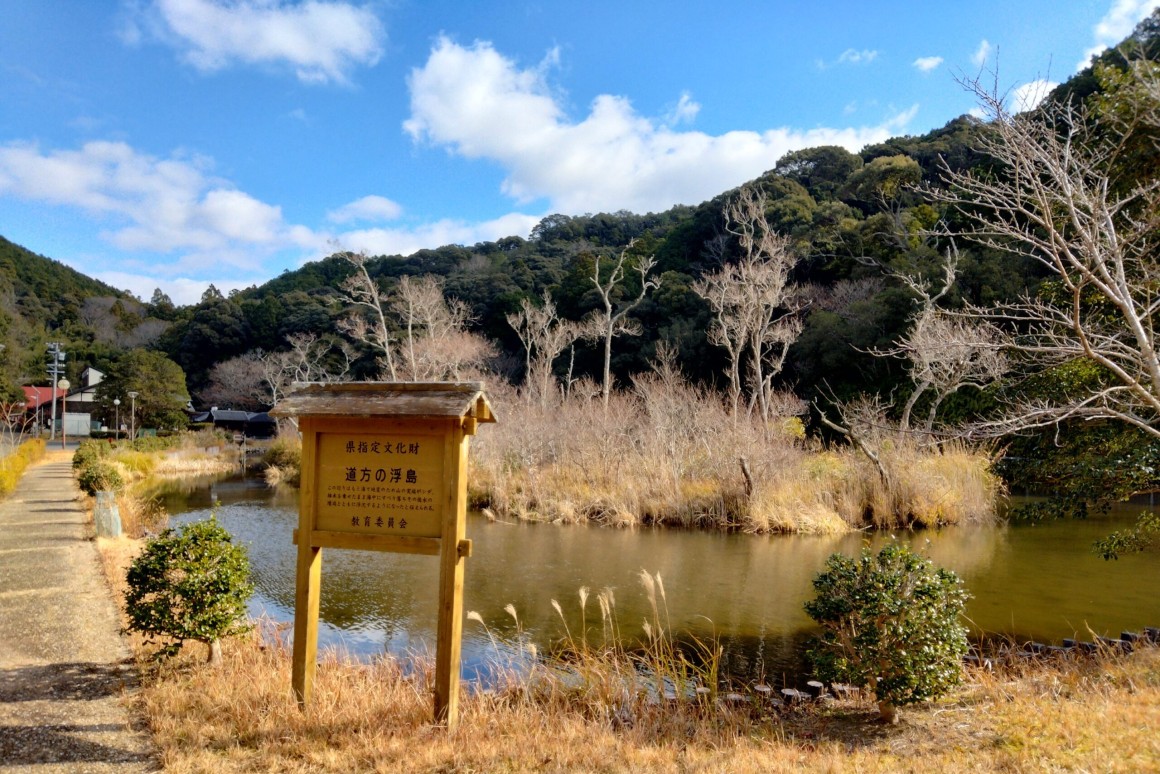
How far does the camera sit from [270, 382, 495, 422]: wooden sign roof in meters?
4.06

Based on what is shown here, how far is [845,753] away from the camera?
13.3 feet

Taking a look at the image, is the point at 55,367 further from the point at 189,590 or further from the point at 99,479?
the point at 189,590

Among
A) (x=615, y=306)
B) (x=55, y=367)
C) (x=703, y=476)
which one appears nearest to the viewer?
(x=703, y=476)

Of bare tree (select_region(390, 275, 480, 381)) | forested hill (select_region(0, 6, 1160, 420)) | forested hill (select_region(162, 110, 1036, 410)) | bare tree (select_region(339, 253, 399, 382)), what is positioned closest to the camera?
forested hill (select_region(0, 6, 1160, 420))

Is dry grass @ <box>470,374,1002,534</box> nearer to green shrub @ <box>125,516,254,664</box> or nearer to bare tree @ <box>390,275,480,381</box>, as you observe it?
bare tree @ <box>390,275,480,381</box>

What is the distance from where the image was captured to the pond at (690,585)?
7.94m

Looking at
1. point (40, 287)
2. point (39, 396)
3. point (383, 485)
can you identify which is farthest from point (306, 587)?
point (40, 287)

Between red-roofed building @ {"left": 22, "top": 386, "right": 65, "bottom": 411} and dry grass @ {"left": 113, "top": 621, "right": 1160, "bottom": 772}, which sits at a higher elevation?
red-roofed building @ {"left": 22, "top": 386, "right": 65, "bottom": 411}

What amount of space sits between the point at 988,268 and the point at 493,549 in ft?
55.2

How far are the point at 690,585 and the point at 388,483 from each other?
6.92m

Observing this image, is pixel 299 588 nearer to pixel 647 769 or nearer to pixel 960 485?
pixel 647 769

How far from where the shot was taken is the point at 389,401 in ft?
13.8

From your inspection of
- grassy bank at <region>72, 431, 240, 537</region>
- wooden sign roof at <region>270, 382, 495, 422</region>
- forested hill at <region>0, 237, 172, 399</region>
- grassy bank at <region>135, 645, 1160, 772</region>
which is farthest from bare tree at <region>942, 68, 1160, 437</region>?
forested hill at <region>0, 237, 172, 399</region>

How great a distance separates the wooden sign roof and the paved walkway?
6.49 ft
